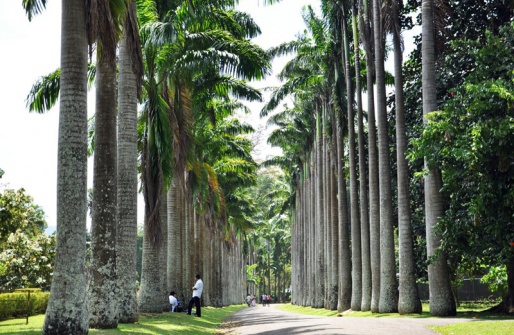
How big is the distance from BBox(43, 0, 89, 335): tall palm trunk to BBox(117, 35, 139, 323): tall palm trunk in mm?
4153

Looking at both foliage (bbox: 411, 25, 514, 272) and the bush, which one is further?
the bush

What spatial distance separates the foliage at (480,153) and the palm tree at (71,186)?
9126 mm

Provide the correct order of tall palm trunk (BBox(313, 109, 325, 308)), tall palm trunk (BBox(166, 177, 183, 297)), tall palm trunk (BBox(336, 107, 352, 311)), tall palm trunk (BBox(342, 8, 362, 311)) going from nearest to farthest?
1. tall palm trunk (BBox(166, 177, 183, 297))
2. tall palm trunk (BBox(342, 8, 362, 311))
3. tall palm trunk (BBox(336, 107, 352, 311))
4. tall palm trunk (BBox(313, 109, 325, 308))

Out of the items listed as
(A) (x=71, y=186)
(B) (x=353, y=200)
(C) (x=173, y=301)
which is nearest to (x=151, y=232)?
(C) (x=173, y=301)

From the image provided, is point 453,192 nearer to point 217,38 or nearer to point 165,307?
point 217,38

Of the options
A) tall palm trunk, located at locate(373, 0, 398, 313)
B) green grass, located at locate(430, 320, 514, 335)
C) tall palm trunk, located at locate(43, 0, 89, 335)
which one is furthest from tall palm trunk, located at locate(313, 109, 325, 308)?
tall palm trunk, located at locate(43, 0, 89, 335)

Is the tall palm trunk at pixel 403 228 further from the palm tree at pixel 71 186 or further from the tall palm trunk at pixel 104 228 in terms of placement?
the palm tree at pixel 71 186

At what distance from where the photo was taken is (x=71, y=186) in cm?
1066

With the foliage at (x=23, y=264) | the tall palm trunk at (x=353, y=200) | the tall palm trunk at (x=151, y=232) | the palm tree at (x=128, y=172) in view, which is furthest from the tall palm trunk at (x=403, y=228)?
the foliage at (x=23, y=264)

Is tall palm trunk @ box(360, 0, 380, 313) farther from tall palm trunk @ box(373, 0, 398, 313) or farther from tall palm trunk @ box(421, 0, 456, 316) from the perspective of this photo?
tall palm trunk @ box(421, 0, 456, 316)

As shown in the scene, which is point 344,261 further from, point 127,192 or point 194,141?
point 127,192

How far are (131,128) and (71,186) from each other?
244 inches

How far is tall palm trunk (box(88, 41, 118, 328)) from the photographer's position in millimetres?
13633

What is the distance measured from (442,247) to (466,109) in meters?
4.42
